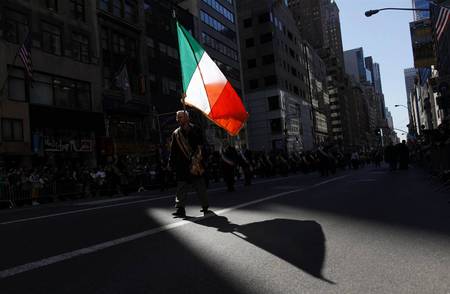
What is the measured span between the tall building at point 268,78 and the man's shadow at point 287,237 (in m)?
58.4

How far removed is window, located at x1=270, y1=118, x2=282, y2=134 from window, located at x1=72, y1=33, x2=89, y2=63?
1548 inches

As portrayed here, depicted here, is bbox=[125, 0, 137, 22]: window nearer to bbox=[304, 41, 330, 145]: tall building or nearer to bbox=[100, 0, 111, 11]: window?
bbox=[100, 0, 111, 11]: window

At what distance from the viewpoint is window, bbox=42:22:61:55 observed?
28.9m

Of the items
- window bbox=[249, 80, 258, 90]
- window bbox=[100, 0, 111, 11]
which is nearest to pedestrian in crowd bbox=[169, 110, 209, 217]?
window bbox=[100, 0, 111, 11]

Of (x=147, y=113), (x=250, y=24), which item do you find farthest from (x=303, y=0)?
(x=147, y=113)

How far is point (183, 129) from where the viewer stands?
25.8ft

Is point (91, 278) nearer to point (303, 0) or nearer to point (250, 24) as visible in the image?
point (250, 24)

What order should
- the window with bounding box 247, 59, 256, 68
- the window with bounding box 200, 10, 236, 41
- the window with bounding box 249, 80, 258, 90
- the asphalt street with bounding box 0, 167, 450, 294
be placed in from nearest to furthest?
the asphalt street with bounding box 0, 167, 450, 294, the window with bounding box 200, 10, 236, 41, the window with bounding box 249, 80, 258, 90, the window with bounding box 247, 59, 256, 68

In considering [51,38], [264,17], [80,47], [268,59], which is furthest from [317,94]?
[51,38]

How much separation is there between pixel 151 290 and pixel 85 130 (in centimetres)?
2879

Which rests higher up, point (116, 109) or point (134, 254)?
point (116, 109)

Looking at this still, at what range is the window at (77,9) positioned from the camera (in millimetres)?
31920

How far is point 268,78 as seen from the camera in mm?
69812

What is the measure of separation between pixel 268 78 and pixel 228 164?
5561 cm
